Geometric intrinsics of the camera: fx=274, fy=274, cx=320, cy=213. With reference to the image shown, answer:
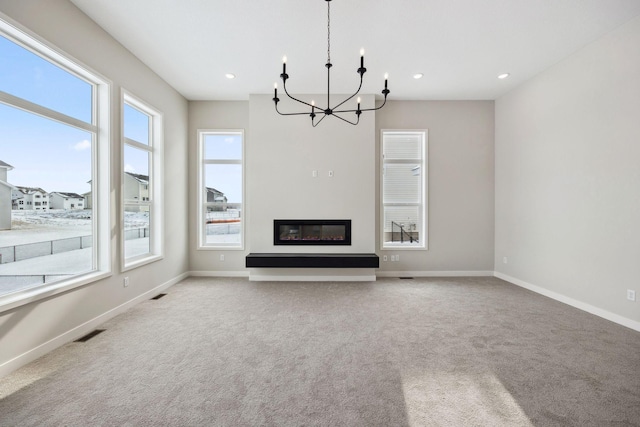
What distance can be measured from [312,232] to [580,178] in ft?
11.8

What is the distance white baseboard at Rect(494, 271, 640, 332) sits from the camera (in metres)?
2.79

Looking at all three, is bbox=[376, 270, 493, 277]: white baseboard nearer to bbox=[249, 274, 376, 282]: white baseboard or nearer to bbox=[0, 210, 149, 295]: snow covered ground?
bbox=[249, 274, 376, 282]: white baseboard

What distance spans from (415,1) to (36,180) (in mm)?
3746

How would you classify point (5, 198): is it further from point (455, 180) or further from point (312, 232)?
point (455, 180)

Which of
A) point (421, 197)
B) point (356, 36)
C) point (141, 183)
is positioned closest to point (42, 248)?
point (141, 183)

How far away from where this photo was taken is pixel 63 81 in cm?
259

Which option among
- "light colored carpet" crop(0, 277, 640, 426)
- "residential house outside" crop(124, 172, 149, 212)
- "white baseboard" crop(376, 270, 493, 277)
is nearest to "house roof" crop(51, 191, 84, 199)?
"residential house outside" crop(124, 172, 149, 212)

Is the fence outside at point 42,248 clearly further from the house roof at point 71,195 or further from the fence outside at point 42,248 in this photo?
the house roof at point 71,195

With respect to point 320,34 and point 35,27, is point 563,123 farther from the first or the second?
point 35,27

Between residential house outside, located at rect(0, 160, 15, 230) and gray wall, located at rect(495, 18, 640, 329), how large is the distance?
5.66 metres

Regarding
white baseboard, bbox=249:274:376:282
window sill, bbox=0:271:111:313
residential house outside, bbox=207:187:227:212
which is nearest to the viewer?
window sill, bbox=0:271:111:313

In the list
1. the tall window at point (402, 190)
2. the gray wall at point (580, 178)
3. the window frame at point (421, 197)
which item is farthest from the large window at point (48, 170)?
the gray wall at point (580, 178)

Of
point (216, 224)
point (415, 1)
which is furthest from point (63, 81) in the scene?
point (415, 1)

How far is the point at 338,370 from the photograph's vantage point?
2.04 meters
